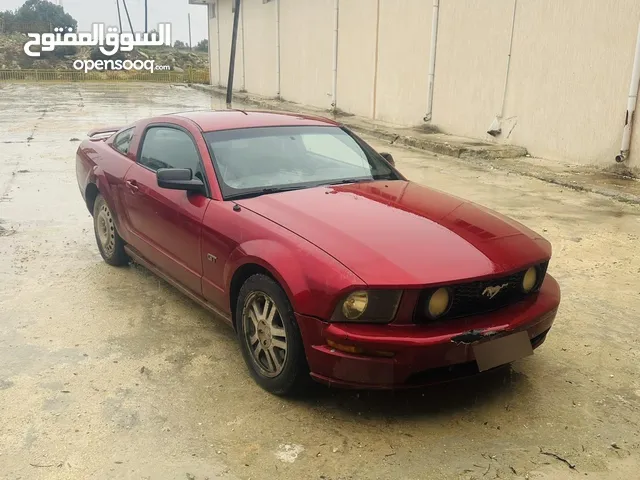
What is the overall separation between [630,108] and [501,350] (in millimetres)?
7628

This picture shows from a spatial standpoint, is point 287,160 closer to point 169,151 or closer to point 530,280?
point 169,151

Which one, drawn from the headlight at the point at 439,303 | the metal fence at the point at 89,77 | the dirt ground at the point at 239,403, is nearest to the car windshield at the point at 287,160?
the dirt ground at the point at 239,403

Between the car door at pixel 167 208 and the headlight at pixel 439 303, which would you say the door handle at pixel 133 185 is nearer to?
the car door at pixel 167 208

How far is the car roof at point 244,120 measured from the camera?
4360mm

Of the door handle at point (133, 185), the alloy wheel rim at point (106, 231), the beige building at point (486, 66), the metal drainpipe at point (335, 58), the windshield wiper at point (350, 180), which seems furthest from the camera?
the metal drainpipe at point (335, 58)

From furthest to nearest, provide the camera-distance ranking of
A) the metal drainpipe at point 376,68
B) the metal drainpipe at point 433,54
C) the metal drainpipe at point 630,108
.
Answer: the metal drainpipe at point 376,68, the metal drainpipe at point 433,54, the metal drainpipe at point 630,108

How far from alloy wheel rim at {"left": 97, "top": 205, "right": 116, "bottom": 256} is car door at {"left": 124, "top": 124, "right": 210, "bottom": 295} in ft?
1.85

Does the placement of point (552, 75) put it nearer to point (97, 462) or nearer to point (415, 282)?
point (415, 282)

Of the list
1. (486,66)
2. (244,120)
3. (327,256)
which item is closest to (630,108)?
(486,66)

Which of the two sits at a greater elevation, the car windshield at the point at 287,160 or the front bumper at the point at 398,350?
the car windshield at the point at 287,160

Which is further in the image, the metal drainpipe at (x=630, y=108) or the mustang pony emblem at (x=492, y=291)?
the metal drainpipe at (x=630, y=108)

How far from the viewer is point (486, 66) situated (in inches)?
484

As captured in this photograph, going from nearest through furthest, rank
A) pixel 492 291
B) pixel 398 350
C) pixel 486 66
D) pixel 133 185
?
pixel 398 350
pixel 492 291
pixel 133 185
pixel 486 66

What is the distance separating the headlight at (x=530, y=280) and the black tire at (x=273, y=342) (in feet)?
4.00
